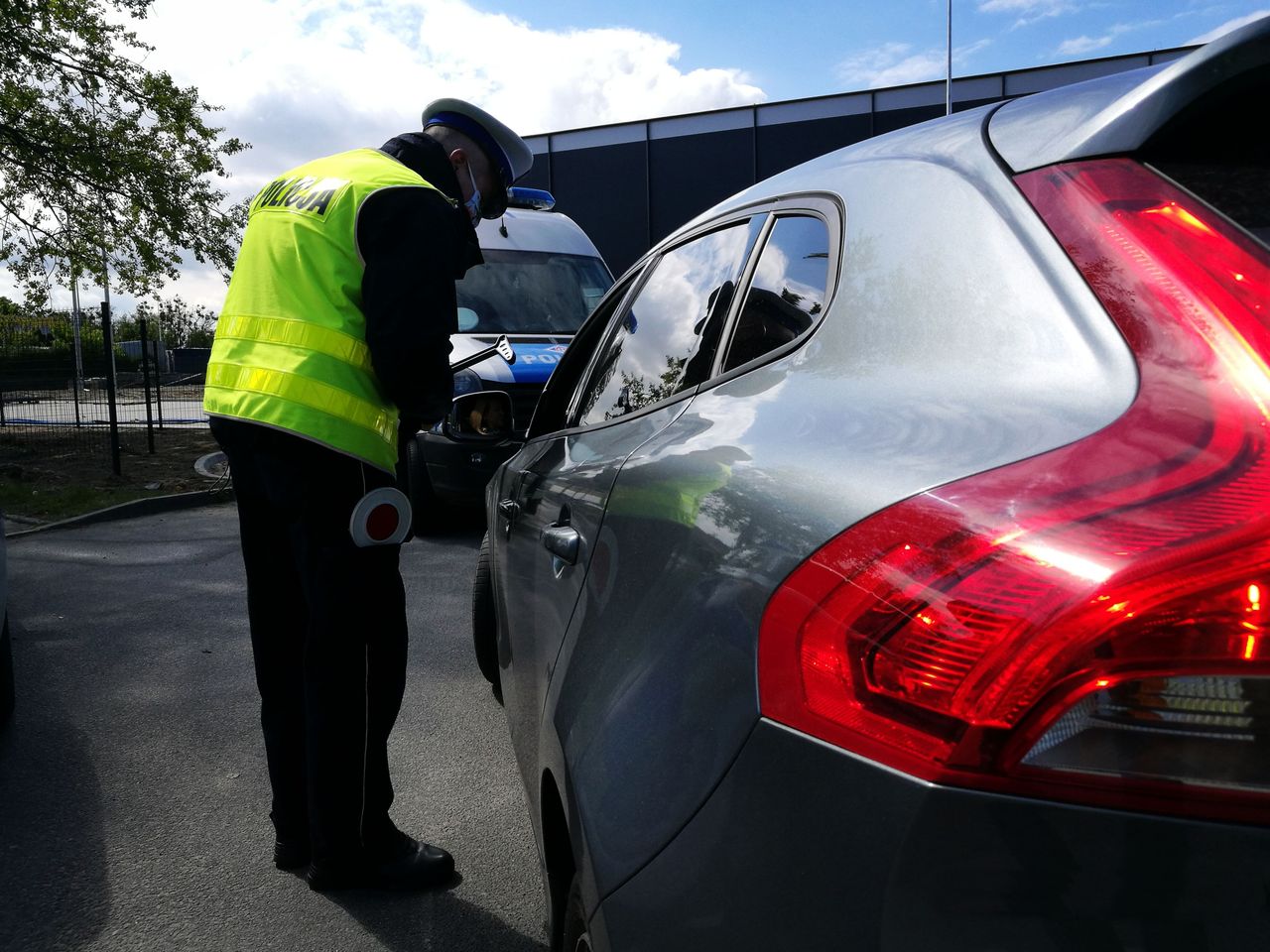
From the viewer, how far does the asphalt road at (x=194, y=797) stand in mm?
2691

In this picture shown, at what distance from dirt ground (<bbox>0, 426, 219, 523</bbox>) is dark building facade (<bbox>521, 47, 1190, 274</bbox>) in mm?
13377

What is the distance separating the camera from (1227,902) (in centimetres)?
82

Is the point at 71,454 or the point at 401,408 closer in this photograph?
the point at 401,408

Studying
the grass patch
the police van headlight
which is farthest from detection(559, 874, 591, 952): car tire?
the grass patch

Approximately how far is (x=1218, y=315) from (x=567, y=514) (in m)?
1.20

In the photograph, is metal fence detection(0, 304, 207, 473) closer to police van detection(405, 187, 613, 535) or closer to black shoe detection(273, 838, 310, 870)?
police van detection(405, 187, 613, 535)

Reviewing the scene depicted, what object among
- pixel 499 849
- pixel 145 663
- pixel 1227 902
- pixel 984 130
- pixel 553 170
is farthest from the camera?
pixel 553 170

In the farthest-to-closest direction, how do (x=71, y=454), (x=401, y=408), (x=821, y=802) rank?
1. (x=71, y=454)
2. (x=401, y=408)
3. (x=821, y=802)

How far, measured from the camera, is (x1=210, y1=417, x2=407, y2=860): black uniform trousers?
8.68 feet

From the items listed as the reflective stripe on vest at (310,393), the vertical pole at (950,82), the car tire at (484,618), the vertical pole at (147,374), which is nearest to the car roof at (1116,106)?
the reflective stripe on vest at (310,393)

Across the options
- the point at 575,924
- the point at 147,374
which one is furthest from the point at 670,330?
the point at 147,374

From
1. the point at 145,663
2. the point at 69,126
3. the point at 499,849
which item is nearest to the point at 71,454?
the point at 69,126

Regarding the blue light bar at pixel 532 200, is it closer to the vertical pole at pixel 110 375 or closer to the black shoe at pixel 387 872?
the vertical pole at pixel 110 375

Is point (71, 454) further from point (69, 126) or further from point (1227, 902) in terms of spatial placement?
point (1227, 902)
